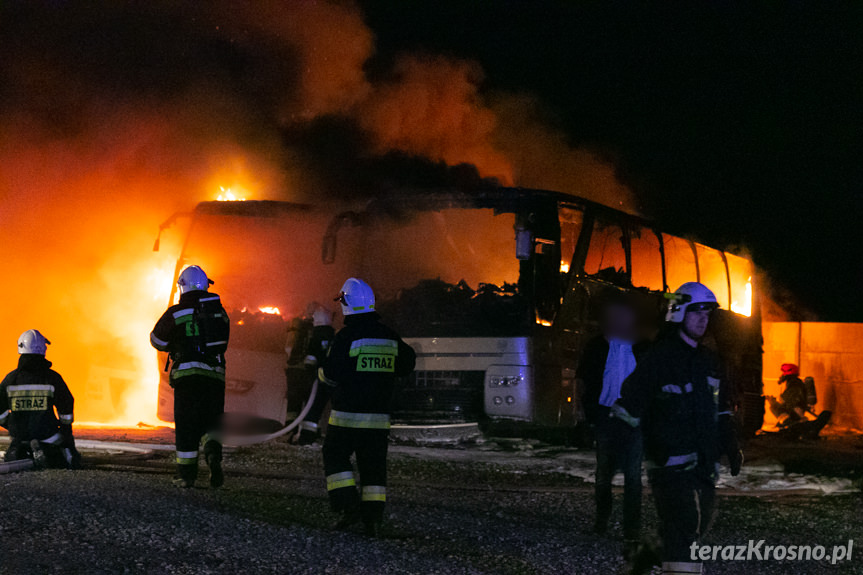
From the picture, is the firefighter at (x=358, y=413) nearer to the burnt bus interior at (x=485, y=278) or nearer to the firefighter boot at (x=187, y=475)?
the firefighter boot at (x=187, y=475)

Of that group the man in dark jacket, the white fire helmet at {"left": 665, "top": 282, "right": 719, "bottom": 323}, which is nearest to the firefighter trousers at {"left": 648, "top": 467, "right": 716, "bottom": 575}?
the white fire helmet at {"left": 665, "top": 282, "right": 719, "bottom": 323}

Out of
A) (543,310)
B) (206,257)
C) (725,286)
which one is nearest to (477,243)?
(543,310)

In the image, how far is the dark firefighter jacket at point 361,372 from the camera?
553 centimetres

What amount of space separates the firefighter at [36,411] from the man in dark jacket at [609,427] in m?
4.22

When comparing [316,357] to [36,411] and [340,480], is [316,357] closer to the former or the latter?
[36,411]

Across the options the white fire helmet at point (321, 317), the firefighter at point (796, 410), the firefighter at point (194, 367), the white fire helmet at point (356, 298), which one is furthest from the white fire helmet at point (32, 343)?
the firefighter at point (796, 410)

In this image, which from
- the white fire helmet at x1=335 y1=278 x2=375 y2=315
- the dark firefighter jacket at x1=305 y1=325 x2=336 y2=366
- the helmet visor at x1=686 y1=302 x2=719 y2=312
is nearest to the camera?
the helmet visor at x1=686 y1=302 x2=719 y2=312

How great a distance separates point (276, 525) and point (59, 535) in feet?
4.02

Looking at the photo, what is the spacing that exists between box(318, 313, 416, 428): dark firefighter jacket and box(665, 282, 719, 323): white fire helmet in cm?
201

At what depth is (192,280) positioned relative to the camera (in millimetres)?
6949

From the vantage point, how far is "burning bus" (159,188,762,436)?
9844mm

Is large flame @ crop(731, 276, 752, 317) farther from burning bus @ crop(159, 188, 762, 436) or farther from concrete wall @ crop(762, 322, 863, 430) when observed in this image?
burning bus @ crop(159, 188, 762, 436)

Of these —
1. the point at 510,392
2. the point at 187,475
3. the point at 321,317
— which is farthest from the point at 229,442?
the point at 187,475

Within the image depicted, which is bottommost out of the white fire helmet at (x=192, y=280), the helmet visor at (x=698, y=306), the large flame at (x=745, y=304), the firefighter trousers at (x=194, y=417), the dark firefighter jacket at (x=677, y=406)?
the firefighter trousers at (x=194, y=417)
